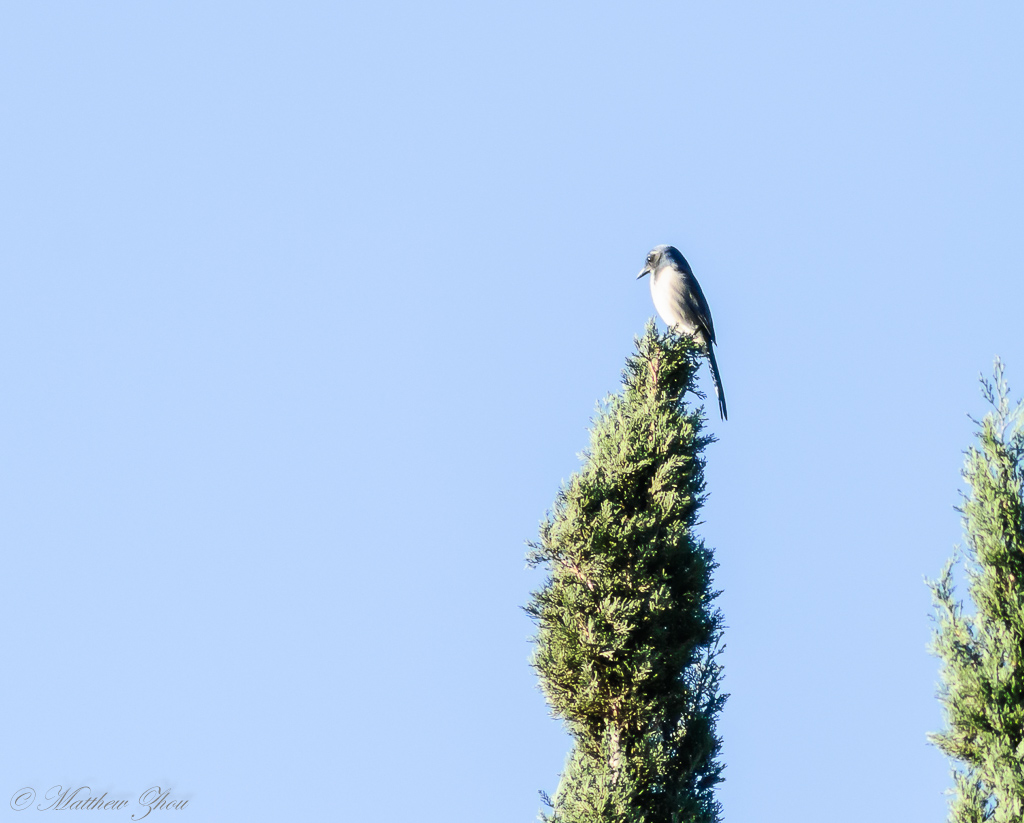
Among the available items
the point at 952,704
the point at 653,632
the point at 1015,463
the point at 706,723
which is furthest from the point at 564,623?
the point at 1015,463

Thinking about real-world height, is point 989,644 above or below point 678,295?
below

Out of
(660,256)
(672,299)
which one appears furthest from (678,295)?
(660,256)

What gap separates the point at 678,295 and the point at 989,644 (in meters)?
5.88

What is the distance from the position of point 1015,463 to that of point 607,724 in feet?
6.53

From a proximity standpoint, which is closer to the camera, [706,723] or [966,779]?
[966,779]

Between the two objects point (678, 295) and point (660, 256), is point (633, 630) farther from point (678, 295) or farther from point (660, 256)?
point (660, 256)

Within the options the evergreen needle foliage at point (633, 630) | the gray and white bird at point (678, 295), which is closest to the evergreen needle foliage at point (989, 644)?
the evergreen needle foliage at point (633, 630)

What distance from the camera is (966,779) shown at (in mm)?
3484

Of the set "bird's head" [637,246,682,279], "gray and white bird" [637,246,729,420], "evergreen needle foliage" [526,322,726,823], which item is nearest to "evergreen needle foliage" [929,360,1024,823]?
"evergreen needle foliage" [526,322,726,823]

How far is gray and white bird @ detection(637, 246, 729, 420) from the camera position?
913cm

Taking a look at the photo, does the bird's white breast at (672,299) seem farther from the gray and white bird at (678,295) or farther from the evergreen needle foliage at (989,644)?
the evergreen needle foliage at (989,644)

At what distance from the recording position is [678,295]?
30.1 feet

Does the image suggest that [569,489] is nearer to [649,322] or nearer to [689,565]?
[689,565]

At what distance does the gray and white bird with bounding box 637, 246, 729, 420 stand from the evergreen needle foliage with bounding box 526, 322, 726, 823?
4.29 meters
